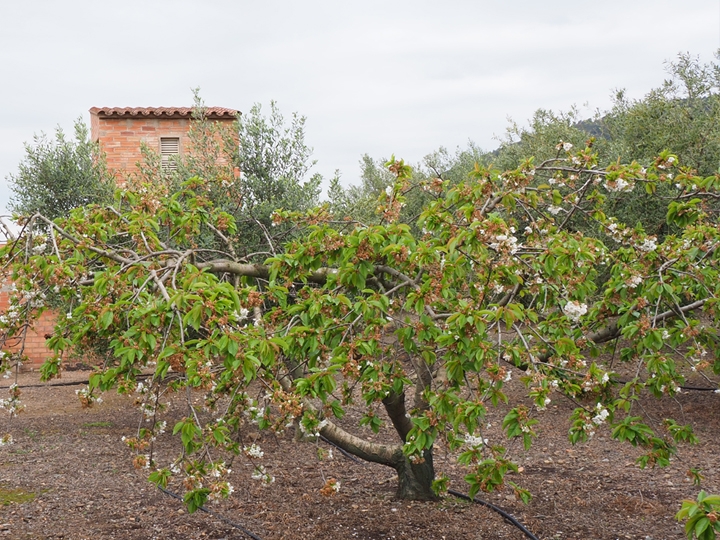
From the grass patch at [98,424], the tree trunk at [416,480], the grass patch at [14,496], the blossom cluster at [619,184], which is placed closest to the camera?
the blossom cluster at [619,184]

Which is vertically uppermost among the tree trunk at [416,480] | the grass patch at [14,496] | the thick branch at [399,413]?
the thick branch at [399,413]

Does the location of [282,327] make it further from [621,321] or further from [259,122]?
[259,122]

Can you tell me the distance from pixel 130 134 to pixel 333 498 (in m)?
11.9

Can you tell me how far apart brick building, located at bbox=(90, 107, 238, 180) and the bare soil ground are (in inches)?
321

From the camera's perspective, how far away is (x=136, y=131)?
15.7 m

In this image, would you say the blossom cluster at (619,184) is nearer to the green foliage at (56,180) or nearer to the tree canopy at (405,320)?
the tree canopy at (405,320)

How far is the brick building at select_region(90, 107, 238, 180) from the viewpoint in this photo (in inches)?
600

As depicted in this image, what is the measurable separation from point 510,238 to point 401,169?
4.60 ft

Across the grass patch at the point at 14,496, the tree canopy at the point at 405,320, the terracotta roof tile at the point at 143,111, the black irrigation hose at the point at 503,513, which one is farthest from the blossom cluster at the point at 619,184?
the terracotta roof tile at the point at 143,111

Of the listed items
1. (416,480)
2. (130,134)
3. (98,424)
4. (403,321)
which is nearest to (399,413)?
(416,480)

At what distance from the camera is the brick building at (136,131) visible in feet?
50.0

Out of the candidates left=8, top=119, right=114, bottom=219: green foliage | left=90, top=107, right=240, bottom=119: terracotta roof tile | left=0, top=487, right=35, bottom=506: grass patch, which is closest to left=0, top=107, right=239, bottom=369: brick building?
left=90, top=107, right=240, bottom=119: terracotta roof tile

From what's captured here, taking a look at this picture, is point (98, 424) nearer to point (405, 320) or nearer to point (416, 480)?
point (416, 480)

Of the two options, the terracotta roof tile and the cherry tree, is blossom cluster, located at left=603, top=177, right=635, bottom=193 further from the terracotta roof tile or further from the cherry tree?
the terracotta roof tile
